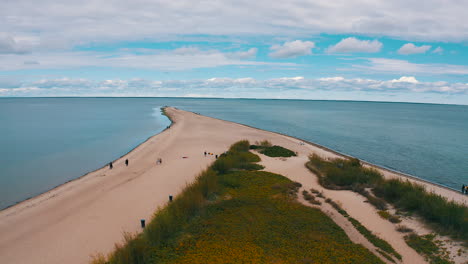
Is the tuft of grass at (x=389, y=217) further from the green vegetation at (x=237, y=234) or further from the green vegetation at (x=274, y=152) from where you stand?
the green vegetation at (x=274, y=152)

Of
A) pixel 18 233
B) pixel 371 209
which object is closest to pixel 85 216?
pixel 18 233

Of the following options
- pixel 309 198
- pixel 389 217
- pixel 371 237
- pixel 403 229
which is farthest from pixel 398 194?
pixel 371 237

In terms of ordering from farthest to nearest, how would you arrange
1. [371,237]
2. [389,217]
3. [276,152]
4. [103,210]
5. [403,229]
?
1. [276,152]
2. [103,210]
3. [389,217]
4. [403,229]
5. [371,237]

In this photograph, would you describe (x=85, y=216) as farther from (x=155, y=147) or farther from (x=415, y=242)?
(x=155, y=147)

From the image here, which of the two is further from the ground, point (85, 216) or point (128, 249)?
point (128, 249)

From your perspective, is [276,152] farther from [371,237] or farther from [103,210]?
[103,210]

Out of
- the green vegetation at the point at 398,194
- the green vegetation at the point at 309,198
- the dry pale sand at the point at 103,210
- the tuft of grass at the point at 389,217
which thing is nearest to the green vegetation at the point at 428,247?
the dry pale sand at the point at 103,210
